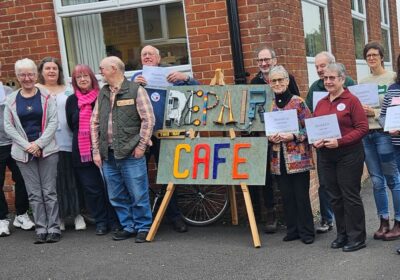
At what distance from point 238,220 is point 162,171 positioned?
121 cm

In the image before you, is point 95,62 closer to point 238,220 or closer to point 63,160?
point 63,160

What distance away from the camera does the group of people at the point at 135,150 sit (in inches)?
184

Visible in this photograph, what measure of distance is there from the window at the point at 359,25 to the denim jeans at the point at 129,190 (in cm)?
573

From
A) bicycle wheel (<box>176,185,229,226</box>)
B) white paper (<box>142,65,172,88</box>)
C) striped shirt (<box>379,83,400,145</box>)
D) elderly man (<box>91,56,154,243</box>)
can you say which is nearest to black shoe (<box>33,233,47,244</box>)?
elderly man (<box>91,56,154,243</box>)

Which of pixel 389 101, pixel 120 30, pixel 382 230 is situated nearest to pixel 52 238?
pixel 120 30

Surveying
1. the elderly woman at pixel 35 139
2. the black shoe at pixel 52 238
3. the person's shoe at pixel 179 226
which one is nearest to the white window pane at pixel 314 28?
the person's shoe at pixel 179 226

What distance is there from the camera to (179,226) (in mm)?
5742

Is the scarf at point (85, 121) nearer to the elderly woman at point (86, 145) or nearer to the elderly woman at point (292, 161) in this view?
the elderly woman at point (86, 145)

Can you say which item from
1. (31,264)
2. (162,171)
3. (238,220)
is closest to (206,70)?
(162,171)

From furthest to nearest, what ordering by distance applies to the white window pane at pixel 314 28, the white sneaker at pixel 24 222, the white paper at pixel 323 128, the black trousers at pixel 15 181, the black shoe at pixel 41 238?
the white window pane at pixel 314 28 → the white sneaker at pixel 24 222 → the black trousers at pixel 15 181 → the black shoe at pixel 41 238 → the white paper at pixel 323 128

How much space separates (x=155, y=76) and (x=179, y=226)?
5.54 ft

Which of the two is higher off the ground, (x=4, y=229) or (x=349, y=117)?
(x=349, y=117)

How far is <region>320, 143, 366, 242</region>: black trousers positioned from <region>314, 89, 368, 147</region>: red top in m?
0.13

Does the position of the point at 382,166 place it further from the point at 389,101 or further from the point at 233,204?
the point at 233,204
